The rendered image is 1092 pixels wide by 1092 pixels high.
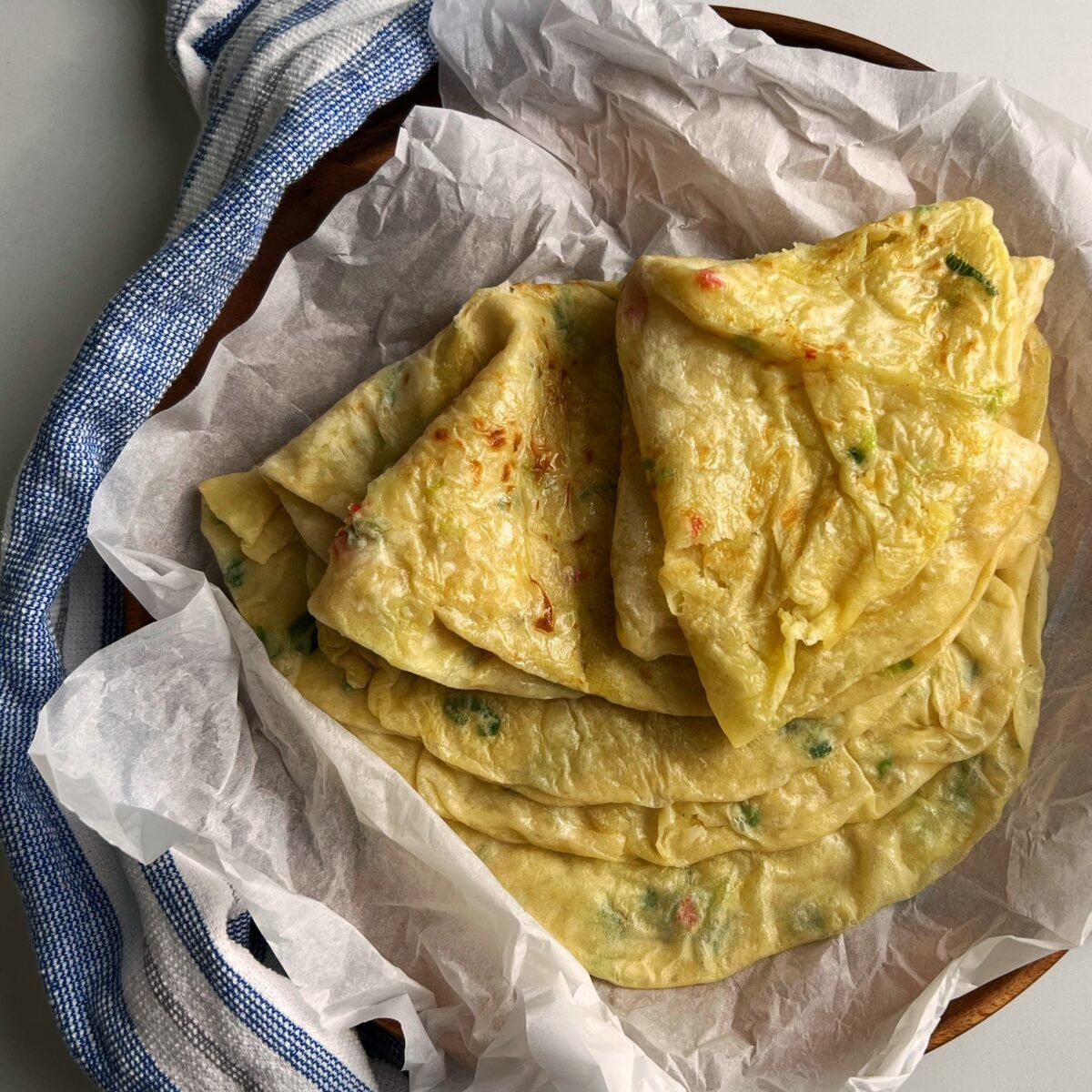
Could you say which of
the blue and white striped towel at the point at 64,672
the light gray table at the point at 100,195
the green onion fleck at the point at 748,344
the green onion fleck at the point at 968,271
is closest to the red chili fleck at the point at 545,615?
the green onion fleck at the point at 748,344

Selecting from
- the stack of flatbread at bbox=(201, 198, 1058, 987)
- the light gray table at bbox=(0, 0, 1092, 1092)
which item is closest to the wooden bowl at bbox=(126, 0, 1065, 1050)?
the stack of flatbread at bbox=(201, 198, 1058, 987)

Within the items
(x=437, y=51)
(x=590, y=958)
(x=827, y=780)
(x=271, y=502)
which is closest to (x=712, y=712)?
(x=827, y=780)

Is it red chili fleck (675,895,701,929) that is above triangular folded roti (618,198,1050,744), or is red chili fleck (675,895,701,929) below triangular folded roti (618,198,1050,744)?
below

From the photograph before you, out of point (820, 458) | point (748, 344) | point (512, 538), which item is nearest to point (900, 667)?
point (820, 458)

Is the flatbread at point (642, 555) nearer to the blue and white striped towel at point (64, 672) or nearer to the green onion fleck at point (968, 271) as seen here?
the green onion fleck at point (968, 271)

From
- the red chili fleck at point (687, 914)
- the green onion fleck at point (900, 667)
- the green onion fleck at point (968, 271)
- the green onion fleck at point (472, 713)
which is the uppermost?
the green onion fleck at point (968, 271)

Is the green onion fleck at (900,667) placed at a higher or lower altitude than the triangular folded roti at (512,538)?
lower

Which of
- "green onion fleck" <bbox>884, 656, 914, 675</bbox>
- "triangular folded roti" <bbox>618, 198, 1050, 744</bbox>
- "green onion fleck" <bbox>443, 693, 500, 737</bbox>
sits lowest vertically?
"green onion fleck" <bbox>443, 693, 500, 737</bbox>

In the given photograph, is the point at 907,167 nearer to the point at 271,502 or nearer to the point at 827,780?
the point at 827,780

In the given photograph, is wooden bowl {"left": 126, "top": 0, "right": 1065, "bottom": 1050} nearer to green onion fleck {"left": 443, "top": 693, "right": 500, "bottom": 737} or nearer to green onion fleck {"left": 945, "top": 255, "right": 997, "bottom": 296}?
green onion fleck {"left": 945, "top": 255, "right": 997, "bottom": 296}
